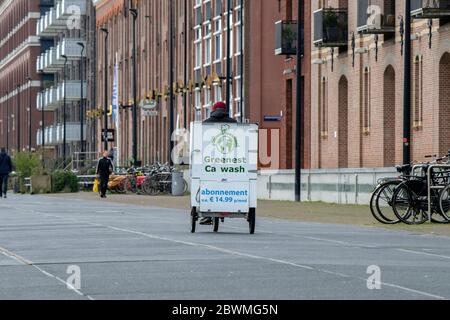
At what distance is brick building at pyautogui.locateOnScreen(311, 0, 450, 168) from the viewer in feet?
152

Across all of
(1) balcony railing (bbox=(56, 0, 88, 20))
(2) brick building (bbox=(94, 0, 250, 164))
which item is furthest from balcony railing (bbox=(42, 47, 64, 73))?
(2) brick building (bbox=(94, 0, 250, 164))

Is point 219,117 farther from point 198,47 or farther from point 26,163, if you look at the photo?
point 26,163

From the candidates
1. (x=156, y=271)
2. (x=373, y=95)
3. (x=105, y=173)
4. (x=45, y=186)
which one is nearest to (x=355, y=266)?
(x=156, y=271)

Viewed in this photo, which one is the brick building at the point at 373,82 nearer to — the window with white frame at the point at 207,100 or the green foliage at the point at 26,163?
the window with white frame at the point at 207,100

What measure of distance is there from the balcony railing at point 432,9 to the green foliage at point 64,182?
36950 millimetres

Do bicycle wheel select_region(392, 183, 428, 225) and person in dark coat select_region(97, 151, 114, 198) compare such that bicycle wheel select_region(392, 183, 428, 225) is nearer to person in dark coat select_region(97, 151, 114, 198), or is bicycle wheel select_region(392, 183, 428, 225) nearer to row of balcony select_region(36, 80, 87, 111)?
person in dark coat select_region(97, 151, 114, 198)

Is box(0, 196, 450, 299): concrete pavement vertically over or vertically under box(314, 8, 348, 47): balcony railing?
under

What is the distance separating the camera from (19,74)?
493 ft

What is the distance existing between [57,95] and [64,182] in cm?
4221

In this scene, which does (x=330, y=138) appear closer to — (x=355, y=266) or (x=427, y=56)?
(x=427, y=56)

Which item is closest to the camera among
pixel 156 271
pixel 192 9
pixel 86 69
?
pixel 156 271

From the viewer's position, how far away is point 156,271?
17.5 m

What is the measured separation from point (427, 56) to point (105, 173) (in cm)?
1847

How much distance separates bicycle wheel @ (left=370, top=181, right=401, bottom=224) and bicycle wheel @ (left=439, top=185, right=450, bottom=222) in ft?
2.88
